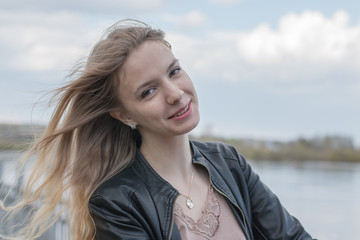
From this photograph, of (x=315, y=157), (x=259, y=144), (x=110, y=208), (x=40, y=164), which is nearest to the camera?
(x=110, y=208)

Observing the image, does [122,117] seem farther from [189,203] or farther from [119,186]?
[189,203]

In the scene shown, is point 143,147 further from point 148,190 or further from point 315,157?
point 315,157

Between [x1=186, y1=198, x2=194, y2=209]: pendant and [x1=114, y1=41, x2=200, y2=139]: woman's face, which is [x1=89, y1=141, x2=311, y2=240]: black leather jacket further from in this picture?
[x1=114, y1=41, x2=200, y2=139]: woman's face

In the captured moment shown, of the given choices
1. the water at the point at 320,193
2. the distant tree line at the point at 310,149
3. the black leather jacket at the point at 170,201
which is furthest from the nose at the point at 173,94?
the distant tree line at the point at 310,149

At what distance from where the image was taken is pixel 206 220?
7.58 ft

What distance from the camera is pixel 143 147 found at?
2424mm

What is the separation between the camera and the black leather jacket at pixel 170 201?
86.4 inches

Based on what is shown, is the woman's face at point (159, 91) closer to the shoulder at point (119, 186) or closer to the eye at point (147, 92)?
the eye at point (147, 92)

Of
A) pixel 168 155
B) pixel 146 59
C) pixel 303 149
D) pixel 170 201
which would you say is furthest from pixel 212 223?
pixel 303 149

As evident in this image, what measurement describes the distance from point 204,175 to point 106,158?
16.4 inches

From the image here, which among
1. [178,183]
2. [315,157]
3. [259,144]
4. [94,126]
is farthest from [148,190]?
[315,157]

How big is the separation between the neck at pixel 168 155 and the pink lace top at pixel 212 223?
0.48ft

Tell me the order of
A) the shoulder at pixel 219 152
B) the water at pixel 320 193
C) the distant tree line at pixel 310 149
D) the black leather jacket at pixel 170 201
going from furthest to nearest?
the distant tree line at pixel 310 149 → the water at pixel 320 193 → the shoulder at pixel 219 152 → the black leather jacket at pixel 170 201

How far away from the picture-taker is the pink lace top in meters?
2.26
